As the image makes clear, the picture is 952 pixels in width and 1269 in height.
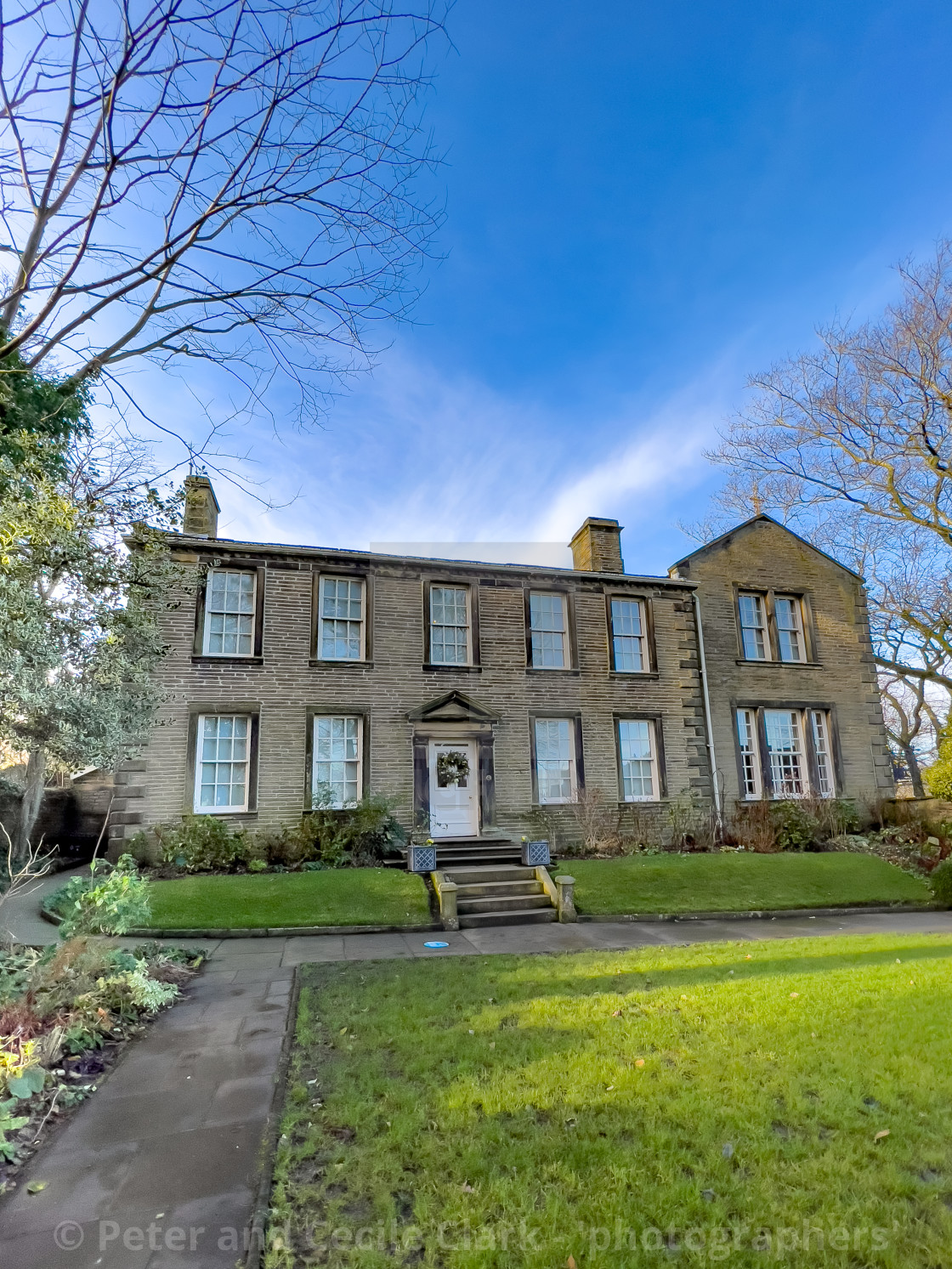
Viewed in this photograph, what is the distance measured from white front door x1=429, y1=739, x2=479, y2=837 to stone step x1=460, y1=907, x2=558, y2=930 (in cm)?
364

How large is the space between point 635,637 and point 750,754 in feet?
14.4

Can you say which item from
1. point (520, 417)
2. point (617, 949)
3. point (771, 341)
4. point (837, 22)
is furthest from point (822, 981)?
point (771, 341)

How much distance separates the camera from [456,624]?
51.7ft

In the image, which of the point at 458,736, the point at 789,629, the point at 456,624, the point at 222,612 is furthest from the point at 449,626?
the point at 789,629

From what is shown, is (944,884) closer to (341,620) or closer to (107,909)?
(341,620)

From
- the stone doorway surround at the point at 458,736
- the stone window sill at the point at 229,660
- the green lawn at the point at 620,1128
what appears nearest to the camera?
the green lawn at the point at 620,1128

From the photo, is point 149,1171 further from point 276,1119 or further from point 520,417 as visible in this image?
point 520,417

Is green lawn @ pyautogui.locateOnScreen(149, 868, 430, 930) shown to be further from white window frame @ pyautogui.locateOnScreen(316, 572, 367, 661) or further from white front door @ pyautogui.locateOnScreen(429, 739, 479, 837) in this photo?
white window frame @ pyautogui.locateOnScreen(316, 572, 367, 661)

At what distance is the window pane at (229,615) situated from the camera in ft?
46.1

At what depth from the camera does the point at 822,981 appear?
21.3ft

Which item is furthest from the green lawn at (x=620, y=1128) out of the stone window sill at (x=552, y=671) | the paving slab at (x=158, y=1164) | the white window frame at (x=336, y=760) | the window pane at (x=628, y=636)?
the window pane at (x=628, y=636)

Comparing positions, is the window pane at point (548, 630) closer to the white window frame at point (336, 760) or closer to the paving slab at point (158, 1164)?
the white window frame at point (336, 760)

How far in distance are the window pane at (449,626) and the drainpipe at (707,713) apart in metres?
6.34

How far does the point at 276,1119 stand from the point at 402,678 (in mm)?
11183
